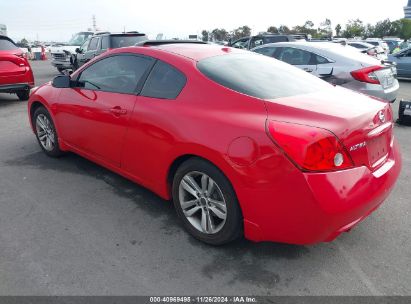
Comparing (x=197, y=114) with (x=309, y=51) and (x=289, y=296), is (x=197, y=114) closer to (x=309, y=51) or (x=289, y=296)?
(x=289, y=296)

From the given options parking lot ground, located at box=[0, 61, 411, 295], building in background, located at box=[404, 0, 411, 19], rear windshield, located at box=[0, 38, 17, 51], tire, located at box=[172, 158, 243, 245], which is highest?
building in background, located at box=[404, 0, 411, 19]

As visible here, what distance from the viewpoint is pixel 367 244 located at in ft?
9.59

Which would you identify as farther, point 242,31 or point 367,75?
point 242,31

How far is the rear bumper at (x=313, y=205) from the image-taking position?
2246 mm

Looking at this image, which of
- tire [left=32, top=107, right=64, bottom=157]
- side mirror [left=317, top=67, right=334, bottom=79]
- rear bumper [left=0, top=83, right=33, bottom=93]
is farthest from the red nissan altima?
rear bumper [left=0, top=83, right=33, bottom=93]

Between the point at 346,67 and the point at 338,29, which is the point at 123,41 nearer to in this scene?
the point at 346,67

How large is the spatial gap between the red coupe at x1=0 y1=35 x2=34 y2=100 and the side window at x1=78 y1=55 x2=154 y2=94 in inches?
201

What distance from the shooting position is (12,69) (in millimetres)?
8336

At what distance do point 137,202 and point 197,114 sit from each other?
1.33m

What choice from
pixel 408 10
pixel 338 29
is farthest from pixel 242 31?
pixel 408 10

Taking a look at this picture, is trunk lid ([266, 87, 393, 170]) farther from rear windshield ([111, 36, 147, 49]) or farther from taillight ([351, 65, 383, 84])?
rear windshield ([111, 36, 147, 49])

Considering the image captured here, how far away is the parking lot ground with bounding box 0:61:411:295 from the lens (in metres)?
2.45

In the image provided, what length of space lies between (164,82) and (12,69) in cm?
670

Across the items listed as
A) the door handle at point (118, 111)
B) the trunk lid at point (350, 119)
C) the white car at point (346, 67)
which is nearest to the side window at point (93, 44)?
the white car at point (346, 67)
